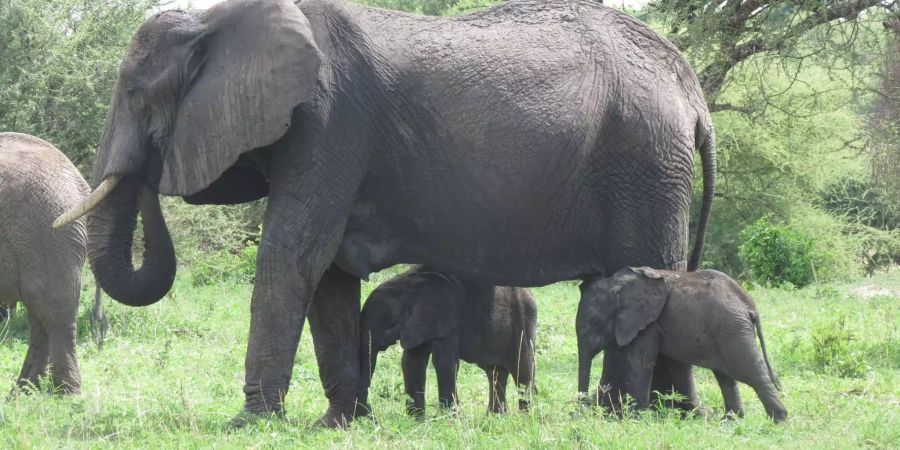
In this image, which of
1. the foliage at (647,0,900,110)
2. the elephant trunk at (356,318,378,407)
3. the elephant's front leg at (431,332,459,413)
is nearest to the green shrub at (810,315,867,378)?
the foliage at (647,0,900,110)

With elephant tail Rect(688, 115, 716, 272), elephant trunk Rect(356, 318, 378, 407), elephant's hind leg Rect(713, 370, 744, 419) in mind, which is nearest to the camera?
elephant's hind leg Rect(713, 370, 744, 419)

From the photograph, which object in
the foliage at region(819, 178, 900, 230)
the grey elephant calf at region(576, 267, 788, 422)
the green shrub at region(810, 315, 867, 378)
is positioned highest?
the grey elephant calf at region(576, 267, 788, 422)

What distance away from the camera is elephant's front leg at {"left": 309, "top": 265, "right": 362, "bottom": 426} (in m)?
8.30

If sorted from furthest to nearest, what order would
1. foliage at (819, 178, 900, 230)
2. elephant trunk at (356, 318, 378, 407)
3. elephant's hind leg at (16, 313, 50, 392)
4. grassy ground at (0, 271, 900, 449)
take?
foliage at (819, 178, 900, 230), elephant's hind leg at (16, 313, 50, 392), elephant trunk at (356, 318, 378, 407), grassy ground at (0, 271, 900, 449)

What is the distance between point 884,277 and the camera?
72.8ft

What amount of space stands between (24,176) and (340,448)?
4.04m

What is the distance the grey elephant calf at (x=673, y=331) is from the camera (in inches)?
297

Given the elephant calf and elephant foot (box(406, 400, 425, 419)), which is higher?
the elephant calf

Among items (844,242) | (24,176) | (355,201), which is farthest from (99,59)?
(844,242)

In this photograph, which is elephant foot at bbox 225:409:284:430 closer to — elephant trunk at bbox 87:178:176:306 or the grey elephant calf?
elephant trunk at bbox 87:178:176:306

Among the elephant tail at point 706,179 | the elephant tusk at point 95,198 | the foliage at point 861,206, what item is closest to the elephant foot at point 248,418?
the elephant tusk at point 95,198

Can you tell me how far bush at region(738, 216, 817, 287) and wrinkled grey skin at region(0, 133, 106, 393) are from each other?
1441 centimetres

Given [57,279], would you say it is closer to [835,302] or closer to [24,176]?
[24,176]

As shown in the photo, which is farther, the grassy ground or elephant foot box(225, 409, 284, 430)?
elephant foot box(225, 409, 284, 430)
